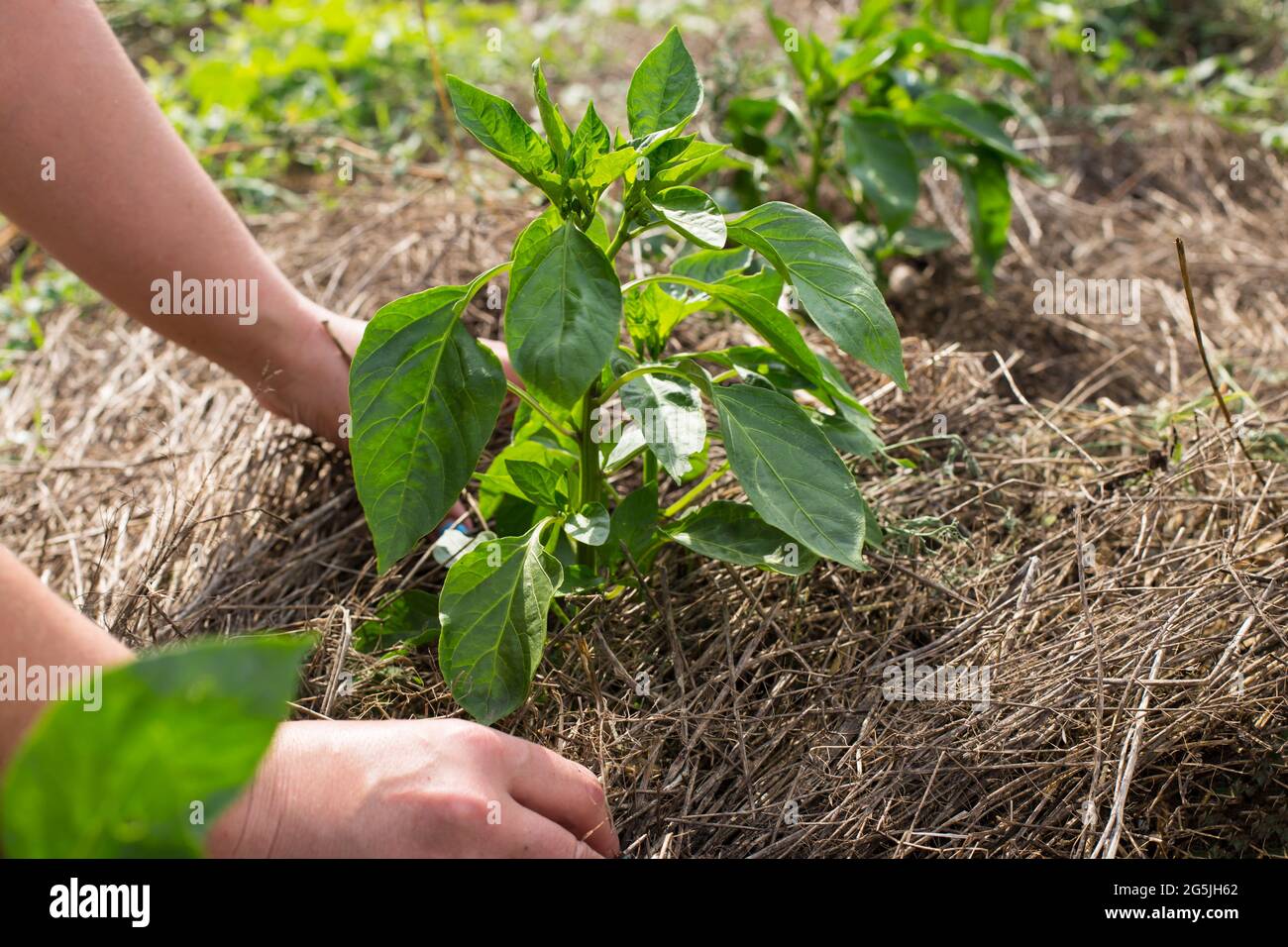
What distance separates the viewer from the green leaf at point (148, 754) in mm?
431

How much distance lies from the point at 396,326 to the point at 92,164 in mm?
575

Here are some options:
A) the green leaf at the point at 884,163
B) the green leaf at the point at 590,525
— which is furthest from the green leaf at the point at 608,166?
the green leaf at the point at 884,163

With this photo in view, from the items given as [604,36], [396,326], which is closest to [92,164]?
[396,326]

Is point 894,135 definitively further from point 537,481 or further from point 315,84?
point 315,84

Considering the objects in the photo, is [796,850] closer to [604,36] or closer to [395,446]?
[395,446]

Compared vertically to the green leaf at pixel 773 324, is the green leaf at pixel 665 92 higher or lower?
higher

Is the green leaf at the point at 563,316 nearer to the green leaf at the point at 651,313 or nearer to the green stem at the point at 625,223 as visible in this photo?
A: the green stem at the point at 625,223

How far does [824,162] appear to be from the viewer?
2.13 m

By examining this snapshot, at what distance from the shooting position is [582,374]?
104 cm

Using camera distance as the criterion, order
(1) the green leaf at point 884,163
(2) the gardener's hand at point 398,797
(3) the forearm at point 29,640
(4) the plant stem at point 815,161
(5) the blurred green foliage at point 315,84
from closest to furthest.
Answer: (3) the forearm at point 29,640
(2) the gardener's hand at point 398,797
(1) the green leaf at point 884,163
(4) the plant stem at point 815,161
(5) the blurred green foliage at point 315,84

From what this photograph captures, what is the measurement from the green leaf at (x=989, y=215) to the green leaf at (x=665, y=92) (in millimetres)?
1016

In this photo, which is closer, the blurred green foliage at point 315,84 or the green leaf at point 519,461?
the green leaf at point 519,461

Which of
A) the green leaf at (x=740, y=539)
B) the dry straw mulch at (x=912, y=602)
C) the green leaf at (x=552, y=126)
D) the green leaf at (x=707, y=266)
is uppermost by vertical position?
the green leaf at (x=552, y=126)

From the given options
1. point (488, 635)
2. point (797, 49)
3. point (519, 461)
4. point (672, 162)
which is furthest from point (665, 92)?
point (797, 49)
